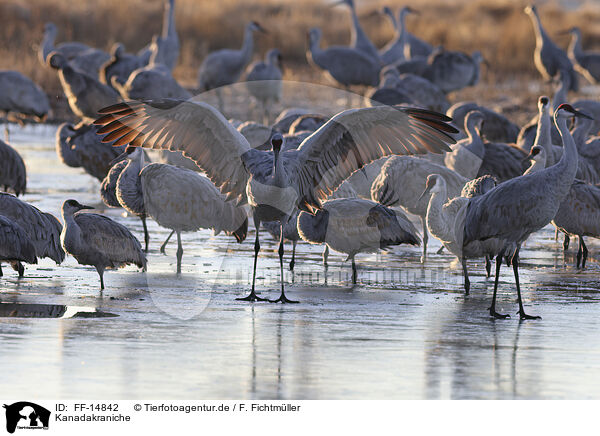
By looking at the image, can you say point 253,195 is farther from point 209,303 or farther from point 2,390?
point 2,390

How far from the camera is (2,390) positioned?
258 inches

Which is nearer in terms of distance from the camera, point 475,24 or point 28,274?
point 28,274

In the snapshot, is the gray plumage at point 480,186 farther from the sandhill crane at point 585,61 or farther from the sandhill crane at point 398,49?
the sandhill crane at point 398,49

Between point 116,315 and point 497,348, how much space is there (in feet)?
8.82

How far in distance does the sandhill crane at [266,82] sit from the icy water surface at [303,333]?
45.0 ft

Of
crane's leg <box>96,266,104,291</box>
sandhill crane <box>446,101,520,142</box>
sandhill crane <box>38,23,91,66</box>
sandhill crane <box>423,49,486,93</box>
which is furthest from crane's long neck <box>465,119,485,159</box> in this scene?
sandhill crane <box>38,23,91,66</box>

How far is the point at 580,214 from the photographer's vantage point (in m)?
11.6

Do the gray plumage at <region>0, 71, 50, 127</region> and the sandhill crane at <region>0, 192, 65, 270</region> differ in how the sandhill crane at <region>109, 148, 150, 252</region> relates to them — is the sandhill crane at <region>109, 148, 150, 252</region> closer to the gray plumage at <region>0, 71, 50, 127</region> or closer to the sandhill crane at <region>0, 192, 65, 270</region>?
the sandhill crane at <region>0, 192, 65, 270</region>

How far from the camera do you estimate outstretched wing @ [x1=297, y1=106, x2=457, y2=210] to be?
32.7ft

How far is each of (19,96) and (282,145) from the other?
1319 centimetres

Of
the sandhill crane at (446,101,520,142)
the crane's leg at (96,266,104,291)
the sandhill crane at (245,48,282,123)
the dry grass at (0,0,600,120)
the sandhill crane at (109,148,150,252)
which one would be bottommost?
the crane's leg at (96,266,104,291)

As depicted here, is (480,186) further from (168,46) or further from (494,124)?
(168,46)

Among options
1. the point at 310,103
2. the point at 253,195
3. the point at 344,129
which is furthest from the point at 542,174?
the point at 310,103
